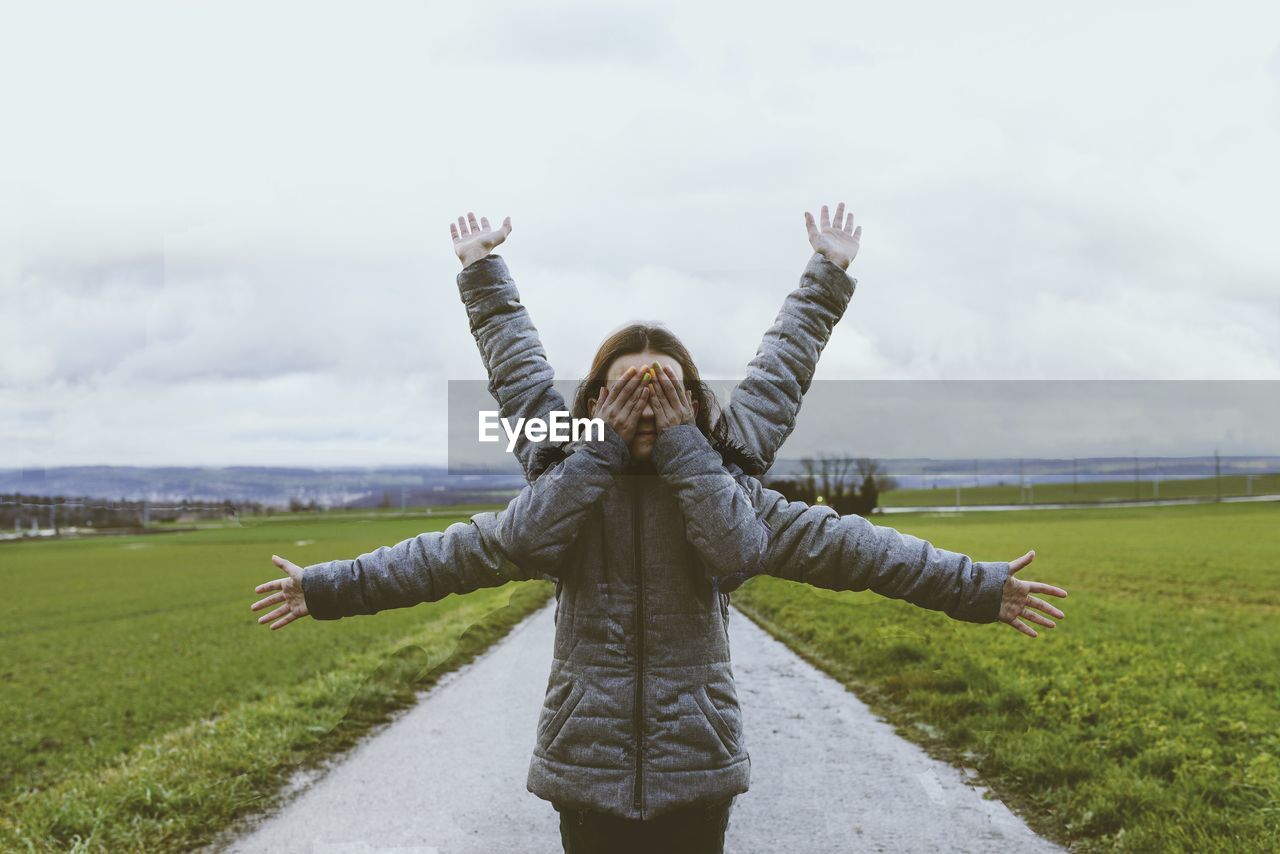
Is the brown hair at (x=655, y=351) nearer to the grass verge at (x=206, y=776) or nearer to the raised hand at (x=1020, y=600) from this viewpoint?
the raised hand at (x=1020, y=600)

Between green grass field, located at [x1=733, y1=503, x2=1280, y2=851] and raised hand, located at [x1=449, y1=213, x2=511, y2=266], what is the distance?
3762 mm

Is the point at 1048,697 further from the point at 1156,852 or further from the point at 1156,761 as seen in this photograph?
the point at 1156,852

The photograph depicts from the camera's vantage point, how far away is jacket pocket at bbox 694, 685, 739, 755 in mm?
2436

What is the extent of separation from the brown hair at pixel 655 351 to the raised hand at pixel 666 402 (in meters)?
0.19

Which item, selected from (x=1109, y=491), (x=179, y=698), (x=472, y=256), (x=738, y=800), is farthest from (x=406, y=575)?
(x=1109, y=491)

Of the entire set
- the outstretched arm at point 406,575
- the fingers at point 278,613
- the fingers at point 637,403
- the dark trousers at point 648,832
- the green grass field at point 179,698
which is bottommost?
the green grass field at point 179,698

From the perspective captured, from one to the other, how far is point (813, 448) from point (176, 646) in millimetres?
14085

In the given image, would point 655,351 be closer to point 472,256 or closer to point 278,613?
point 472,256

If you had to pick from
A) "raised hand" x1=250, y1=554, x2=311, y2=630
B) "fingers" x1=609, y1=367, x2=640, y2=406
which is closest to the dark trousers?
"raised hand" x1=250, y1=554, x2=311, y2=630

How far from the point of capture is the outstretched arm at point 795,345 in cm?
274

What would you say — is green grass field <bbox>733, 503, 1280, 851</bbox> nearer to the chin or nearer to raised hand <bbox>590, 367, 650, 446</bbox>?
the chin

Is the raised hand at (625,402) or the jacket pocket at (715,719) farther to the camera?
the jacket pocket at (715,719)

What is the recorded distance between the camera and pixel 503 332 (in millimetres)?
2812

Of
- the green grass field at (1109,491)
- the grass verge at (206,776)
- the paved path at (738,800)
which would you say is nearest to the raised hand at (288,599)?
the paved path at (738,800)
